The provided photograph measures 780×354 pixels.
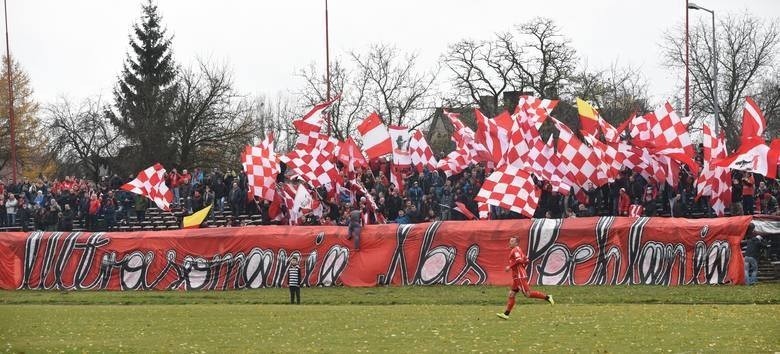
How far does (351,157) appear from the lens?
46.6 m

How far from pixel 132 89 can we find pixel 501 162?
4204cm

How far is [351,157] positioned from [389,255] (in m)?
5.56

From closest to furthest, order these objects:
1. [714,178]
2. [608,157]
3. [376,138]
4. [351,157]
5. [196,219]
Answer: [714,178]
[608,157]
[376,138]
[196,219]
[351,157]

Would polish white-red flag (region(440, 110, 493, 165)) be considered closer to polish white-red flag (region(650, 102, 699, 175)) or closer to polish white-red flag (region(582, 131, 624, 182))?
polish white-red flag (region(582, 131, 624, 182))

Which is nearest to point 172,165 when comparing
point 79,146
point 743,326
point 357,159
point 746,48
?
point 79,146

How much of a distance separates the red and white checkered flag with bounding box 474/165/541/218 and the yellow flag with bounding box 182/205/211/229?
12.2 m

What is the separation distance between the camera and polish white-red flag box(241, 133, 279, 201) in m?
45.2

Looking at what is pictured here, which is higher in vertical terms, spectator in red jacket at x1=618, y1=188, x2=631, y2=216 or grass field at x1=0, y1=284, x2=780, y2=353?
spectator in red jacket at x1=618, y1=188, x2=631, y2=216

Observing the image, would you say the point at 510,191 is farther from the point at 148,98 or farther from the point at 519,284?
the point at 148,98

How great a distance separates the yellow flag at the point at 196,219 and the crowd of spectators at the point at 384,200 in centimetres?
213

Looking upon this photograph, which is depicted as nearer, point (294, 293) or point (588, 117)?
point (294, 293)

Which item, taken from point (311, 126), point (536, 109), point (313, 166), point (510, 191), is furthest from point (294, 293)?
point (536, 109)

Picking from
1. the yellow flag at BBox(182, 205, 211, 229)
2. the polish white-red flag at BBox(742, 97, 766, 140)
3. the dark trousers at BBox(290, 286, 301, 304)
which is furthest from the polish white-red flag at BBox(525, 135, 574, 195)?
the yellow flag at BBox(182, 205, 211, 229)

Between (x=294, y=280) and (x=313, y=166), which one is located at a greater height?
(x=313, y=166)
